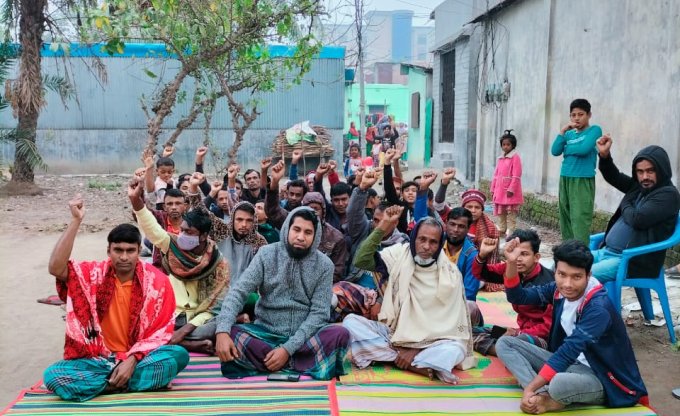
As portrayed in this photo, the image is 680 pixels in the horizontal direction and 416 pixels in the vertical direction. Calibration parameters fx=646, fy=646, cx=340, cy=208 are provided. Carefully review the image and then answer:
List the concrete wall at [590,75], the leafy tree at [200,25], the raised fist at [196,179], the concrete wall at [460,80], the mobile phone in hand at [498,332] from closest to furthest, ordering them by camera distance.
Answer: the mobile phone in hand at [498,332], the raised fist at [196,179], the concrete wall at [590,75], the leafy tree at [200,25], the concrete wall at [460,80]

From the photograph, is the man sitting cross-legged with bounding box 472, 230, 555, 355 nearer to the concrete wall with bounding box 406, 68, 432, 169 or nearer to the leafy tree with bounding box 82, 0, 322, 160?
the leafy tree with bounding box 82, 0, 322, 160

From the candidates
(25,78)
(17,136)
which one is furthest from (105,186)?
(25,78)

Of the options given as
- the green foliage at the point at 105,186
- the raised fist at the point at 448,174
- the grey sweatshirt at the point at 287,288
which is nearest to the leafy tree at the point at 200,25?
the raised fist at the point at 448,174

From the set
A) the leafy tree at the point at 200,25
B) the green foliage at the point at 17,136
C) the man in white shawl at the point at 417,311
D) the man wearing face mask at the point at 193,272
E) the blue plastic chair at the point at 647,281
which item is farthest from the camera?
the green foliage at the point at 17,136

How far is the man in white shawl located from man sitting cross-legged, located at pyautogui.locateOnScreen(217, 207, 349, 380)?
0.22m

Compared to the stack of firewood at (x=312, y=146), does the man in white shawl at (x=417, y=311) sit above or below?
below

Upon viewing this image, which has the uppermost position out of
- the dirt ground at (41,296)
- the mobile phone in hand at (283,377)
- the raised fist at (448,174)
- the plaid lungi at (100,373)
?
the raised fist at (448,174)

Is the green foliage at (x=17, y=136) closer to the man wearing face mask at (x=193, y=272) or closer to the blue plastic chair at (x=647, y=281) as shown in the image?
the man wearing face mask at (x=193, y=272)

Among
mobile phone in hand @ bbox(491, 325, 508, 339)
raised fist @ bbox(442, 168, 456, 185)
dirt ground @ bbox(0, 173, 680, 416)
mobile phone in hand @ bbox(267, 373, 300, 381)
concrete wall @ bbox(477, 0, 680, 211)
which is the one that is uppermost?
concrete wall @ bbox(477, 0, 680, 211)

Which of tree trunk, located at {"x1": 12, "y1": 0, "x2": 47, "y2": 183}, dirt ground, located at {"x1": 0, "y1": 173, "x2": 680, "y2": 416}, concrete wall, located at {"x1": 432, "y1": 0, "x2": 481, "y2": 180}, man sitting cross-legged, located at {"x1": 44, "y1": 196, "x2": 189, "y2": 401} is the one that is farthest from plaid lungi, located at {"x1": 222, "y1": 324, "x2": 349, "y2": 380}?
concrete wall, located at {"x1": 432, "y1": 0, "x2": 481, "y2": 180}

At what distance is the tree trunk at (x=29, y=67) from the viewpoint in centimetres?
1201

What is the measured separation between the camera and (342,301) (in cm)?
475

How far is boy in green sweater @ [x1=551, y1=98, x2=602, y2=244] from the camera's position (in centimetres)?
611

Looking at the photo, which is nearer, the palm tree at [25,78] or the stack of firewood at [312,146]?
the palm tree at [25,78]
